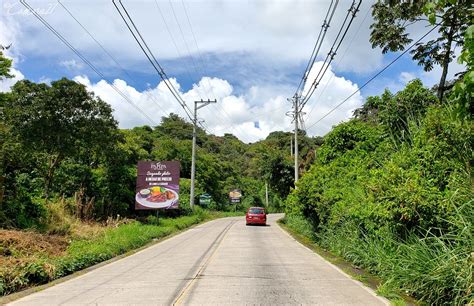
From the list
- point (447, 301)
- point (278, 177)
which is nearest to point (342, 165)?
point (447, 301)

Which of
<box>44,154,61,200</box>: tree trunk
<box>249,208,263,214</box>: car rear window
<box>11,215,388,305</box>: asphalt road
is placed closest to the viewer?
<box>11,215,388,305</box>: asphalt road

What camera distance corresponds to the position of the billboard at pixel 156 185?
28828 mm

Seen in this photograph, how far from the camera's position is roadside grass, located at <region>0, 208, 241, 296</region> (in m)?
9.80

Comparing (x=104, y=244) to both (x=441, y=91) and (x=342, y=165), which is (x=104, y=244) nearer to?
(x=342, y=165)

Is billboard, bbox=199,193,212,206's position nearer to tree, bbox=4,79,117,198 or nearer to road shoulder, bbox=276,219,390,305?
tree, bbox=4,79,117,198

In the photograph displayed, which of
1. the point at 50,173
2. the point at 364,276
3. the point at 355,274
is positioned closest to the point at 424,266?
the point at 364,276

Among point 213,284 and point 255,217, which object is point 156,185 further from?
point 213,284

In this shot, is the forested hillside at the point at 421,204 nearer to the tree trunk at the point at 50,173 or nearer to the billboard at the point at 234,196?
the tree trunk at the point at 50,173

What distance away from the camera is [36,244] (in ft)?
42.7

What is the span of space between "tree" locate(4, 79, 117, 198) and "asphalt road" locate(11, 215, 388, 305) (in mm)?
10265

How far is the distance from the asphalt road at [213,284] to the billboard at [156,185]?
14.4 meters

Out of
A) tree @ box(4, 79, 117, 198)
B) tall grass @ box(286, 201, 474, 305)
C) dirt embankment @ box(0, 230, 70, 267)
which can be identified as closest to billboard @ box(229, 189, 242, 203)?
tree @ box(4, 79, 117, 198)

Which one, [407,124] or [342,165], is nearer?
[407,124]

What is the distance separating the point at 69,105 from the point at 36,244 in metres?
11.0
